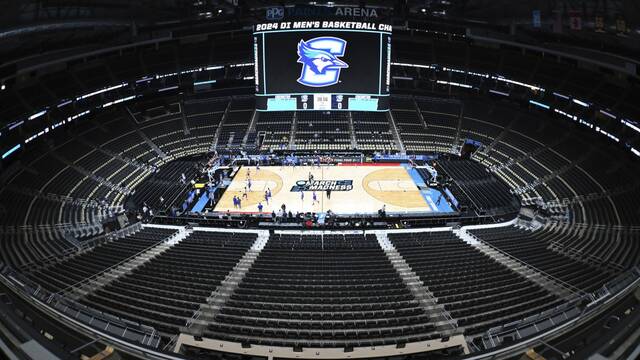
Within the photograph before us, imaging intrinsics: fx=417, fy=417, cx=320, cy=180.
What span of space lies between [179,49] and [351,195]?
2760 centimetres

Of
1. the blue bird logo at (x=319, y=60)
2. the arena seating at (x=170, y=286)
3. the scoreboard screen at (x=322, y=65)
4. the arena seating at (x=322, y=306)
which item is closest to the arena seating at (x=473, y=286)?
the arena seating at (x=322, y=306)

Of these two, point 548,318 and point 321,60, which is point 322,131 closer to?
point 321,60

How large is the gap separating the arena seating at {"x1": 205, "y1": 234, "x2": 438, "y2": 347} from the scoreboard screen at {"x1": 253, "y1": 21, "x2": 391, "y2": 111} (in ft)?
67.8

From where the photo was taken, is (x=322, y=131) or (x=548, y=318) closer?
(x=548, y=318)

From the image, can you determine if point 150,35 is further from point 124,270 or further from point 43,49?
point 124,270

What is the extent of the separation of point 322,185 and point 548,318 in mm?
23330

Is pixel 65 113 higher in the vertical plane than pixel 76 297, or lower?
higher

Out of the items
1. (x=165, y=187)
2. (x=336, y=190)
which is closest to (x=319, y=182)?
(x=336, y=190)

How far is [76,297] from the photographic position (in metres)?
13.4

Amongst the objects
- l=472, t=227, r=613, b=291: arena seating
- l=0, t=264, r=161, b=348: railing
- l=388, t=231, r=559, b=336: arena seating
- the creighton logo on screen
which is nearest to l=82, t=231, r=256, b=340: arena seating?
l=0, t=264, r=161, b=348: railing

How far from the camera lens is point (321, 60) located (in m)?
35.9

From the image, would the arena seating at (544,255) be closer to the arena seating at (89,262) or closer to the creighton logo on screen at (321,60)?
the arena seating at (89,262)

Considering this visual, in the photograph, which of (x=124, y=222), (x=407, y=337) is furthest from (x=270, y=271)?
(x=124, y=222)

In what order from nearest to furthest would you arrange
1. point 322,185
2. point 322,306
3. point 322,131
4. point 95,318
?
point 95,318 < point 322,306 < point 322,185 < point 322,131
